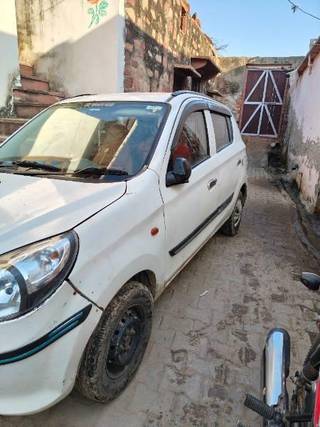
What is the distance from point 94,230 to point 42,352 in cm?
61

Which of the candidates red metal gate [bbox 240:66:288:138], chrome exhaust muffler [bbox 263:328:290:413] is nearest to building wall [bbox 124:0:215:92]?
chrome exhaust muffler [bbox 263:328:290:413]

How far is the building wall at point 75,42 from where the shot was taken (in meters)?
6.00

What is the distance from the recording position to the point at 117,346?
1.93m

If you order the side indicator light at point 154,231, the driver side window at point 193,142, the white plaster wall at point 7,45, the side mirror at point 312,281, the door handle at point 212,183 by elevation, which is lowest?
the side mirror at point 312,281

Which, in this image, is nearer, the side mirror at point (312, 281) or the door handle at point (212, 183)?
the side mirror at point (312, 281)

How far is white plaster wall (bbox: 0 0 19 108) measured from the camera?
4.94 metres

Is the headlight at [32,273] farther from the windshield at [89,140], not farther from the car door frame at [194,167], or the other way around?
the car door frame at [194,167]

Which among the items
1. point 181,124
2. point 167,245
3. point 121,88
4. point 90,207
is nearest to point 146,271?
point 167,245

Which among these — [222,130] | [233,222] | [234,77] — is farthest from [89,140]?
[234,77]

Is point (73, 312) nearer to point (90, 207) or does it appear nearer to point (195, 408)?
point (90, 207)

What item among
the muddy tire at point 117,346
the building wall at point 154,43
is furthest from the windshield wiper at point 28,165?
the building wall at point 154,43

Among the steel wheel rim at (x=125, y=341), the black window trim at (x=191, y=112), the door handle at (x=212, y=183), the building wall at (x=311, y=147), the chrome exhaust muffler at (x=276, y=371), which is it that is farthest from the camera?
the building wall at (x=311, y=147)

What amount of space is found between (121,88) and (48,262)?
5557mm

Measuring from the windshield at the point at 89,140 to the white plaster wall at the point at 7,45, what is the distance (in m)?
2.88
